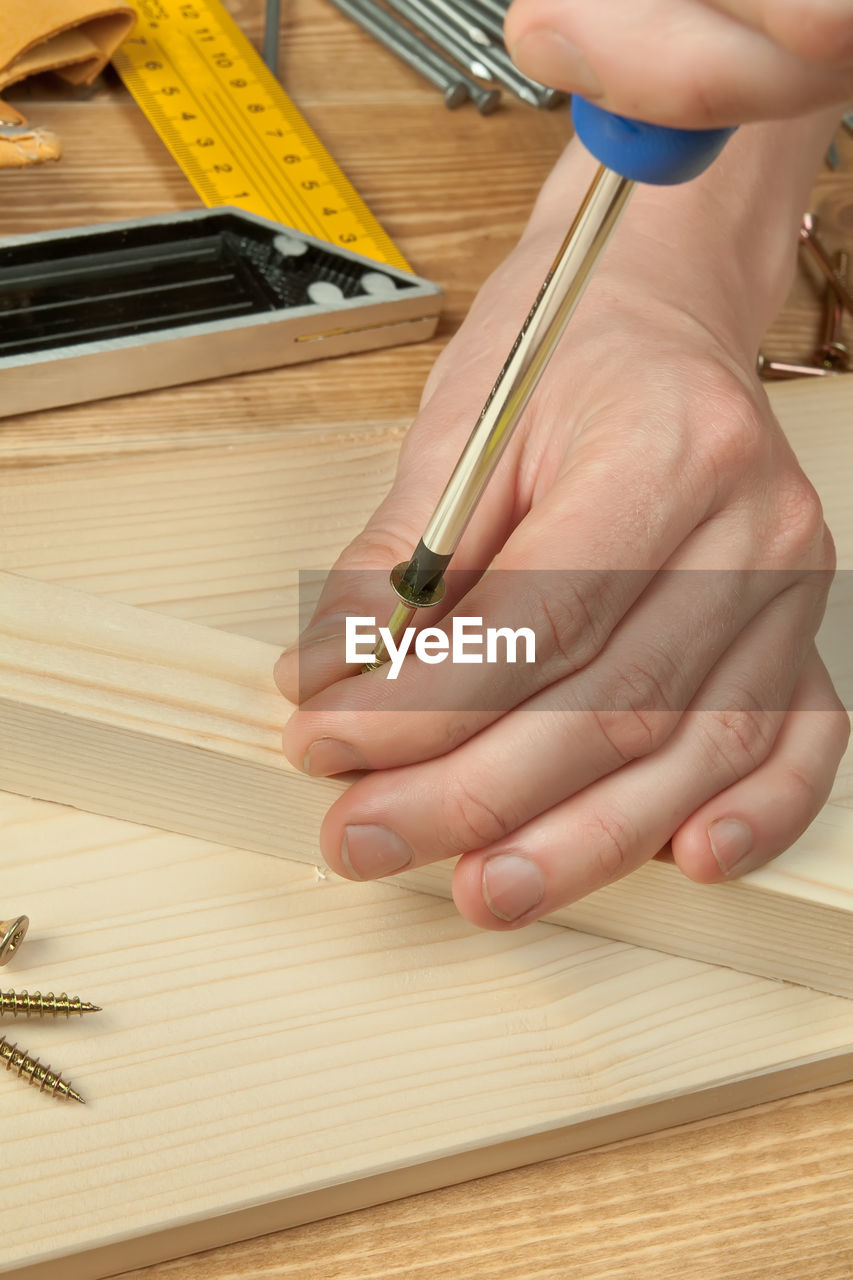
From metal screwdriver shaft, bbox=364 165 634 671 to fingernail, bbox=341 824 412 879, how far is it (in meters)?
0.08

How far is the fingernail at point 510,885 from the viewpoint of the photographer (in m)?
0.59

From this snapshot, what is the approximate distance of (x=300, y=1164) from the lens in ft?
1.82

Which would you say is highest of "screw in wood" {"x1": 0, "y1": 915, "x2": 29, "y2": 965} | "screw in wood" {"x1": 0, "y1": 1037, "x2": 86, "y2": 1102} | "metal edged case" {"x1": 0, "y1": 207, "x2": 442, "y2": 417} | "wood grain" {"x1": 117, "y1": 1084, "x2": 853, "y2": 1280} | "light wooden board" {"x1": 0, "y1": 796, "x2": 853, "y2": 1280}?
"metal edged case" {"x1": 0, "y1": 207, "x2": 442, "y2": 417}

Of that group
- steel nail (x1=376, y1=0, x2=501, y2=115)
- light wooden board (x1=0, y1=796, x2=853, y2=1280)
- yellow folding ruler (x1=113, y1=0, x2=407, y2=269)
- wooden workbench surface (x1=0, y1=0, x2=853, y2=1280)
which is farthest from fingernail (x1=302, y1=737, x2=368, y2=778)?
steel nail (x1=376, y1=0, x2=501, y2=115)

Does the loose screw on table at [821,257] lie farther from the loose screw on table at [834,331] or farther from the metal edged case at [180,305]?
the metal edged case at [180,305]

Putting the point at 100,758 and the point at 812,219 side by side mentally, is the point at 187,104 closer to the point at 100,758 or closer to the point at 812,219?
the point at 812,219

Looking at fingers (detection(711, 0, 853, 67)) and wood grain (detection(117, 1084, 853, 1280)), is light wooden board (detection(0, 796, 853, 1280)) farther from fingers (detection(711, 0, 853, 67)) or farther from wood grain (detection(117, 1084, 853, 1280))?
fingers (detection(711, 0, 853, 67))

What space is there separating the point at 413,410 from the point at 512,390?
1.68 feet

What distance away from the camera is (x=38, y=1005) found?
1.85 feet

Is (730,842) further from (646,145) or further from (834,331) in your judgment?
(834,331)

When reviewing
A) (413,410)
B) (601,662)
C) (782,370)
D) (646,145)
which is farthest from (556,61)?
(782,370)

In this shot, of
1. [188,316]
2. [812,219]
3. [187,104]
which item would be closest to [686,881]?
[188,316]

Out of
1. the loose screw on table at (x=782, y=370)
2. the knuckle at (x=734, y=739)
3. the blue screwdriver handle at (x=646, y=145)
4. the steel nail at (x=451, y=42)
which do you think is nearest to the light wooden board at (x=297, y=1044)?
the knuckle at (x=734, y=739)

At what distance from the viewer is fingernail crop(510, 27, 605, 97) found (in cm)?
32
